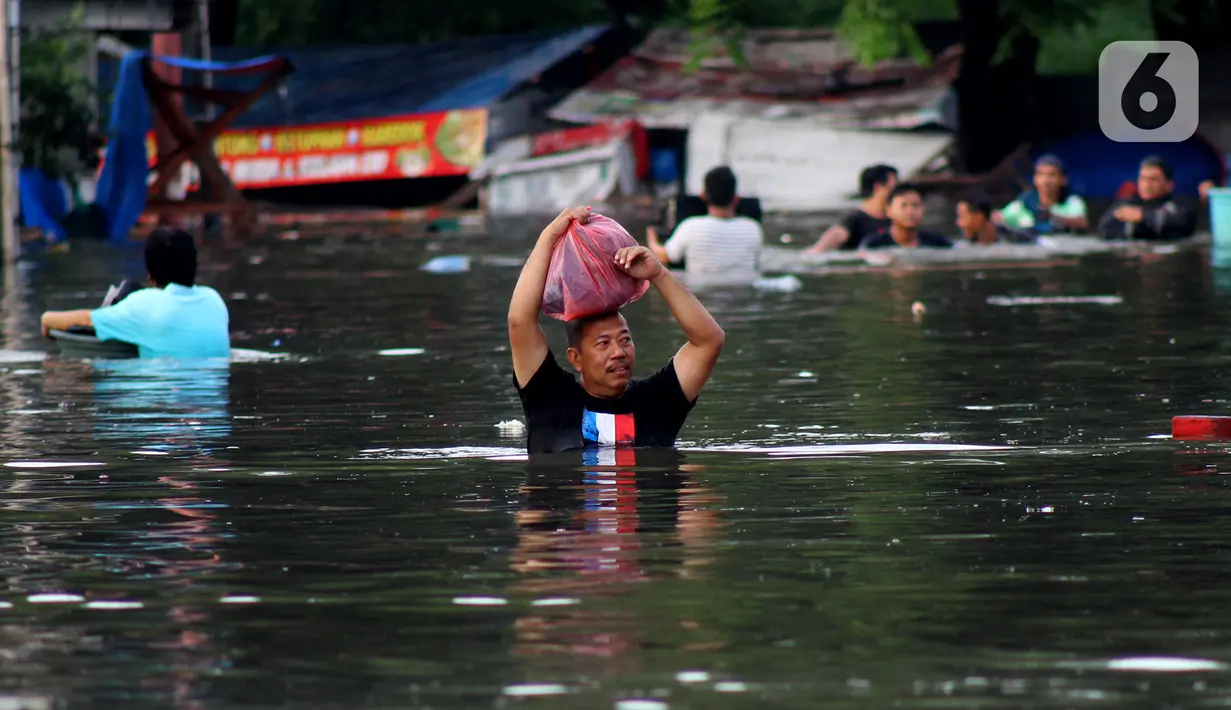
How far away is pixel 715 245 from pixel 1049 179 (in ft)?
21.6

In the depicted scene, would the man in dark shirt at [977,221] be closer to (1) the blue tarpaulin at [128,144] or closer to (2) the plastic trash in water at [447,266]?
(2) the plastic trash in water at [447,266]

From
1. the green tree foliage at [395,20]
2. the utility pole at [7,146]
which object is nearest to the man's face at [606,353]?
the utility pole at [7,146]

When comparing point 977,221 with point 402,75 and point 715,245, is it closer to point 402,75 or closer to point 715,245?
point 715,245

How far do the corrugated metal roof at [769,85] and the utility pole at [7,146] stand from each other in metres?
18.0

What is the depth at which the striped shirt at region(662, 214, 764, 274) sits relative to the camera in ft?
72.5

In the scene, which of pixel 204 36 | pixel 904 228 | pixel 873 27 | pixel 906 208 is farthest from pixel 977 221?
pixel 204 36

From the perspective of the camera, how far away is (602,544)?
809cm

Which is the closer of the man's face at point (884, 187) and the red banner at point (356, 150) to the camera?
the man's face at point (884, 187)

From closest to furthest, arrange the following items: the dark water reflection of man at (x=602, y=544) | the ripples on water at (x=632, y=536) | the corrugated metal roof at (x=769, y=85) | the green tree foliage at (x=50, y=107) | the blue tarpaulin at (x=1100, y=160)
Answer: the ripples on water at (x=632, y=536), the dark water reflection of man at (x=602, y=544), the green tree foliage at (x=50, y=107), the corrugated metal roof at (x=769, y=85), the blue tarpaulin at (x=1100, y=160)

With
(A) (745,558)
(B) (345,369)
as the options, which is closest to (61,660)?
(A) (745,558)

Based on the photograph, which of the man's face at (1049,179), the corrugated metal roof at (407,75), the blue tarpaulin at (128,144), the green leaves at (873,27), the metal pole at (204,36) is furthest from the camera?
the corrugated metal roof at (407,75)

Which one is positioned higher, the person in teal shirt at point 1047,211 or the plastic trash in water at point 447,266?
the person in teal shirt at point 1047,211

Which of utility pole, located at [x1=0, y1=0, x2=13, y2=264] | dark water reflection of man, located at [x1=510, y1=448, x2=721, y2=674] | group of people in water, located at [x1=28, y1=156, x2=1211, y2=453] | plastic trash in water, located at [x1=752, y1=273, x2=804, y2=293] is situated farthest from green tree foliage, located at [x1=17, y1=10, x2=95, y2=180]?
dark water reflection of man, located at [x1=510, y1=448, x2=721, y2=674]

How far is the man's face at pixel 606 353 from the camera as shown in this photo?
9.41 metres
